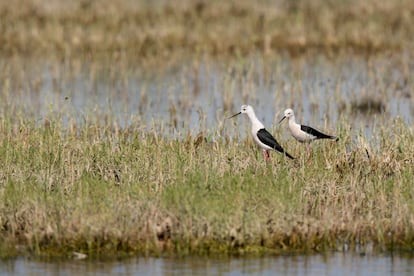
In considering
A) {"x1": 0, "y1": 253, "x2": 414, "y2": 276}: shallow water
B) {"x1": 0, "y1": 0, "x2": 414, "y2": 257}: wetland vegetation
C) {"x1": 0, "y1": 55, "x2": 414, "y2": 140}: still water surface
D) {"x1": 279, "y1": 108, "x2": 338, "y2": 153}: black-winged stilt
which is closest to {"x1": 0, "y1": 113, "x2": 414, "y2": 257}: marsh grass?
{"x1": 0, "y1": 0, "x2": 414, "y2": 257}: wetland vegetation

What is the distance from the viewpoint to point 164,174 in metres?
11.4

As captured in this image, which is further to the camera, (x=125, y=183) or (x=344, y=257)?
(x=125, y=183)

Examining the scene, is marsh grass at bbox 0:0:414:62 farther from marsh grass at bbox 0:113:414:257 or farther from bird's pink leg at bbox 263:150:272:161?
marsh grass at bbox 0:113:414:257

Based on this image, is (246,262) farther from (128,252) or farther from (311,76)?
(311,76)

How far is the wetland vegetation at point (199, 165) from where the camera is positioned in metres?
9.73

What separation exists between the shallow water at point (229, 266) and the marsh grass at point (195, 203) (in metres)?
0.21

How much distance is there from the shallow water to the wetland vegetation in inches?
8.2

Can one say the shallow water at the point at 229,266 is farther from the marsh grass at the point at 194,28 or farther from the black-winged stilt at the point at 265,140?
the marsh grass at the point at 194,28

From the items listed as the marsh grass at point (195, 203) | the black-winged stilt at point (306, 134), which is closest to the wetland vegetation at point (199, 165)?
the marsh grass at point (195, 203)

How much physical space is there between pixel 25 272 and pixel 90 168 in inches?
117

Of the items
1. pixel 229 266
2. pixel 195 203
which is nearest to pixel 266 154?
pixel 195 203

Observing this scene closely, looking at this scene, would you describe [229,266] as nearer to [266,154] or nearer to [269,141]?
[269,141]

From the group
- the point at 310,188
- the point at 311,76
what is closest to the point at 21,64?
the point at 311,76

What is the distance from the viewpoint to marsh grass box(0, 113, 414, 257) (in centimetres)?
968
